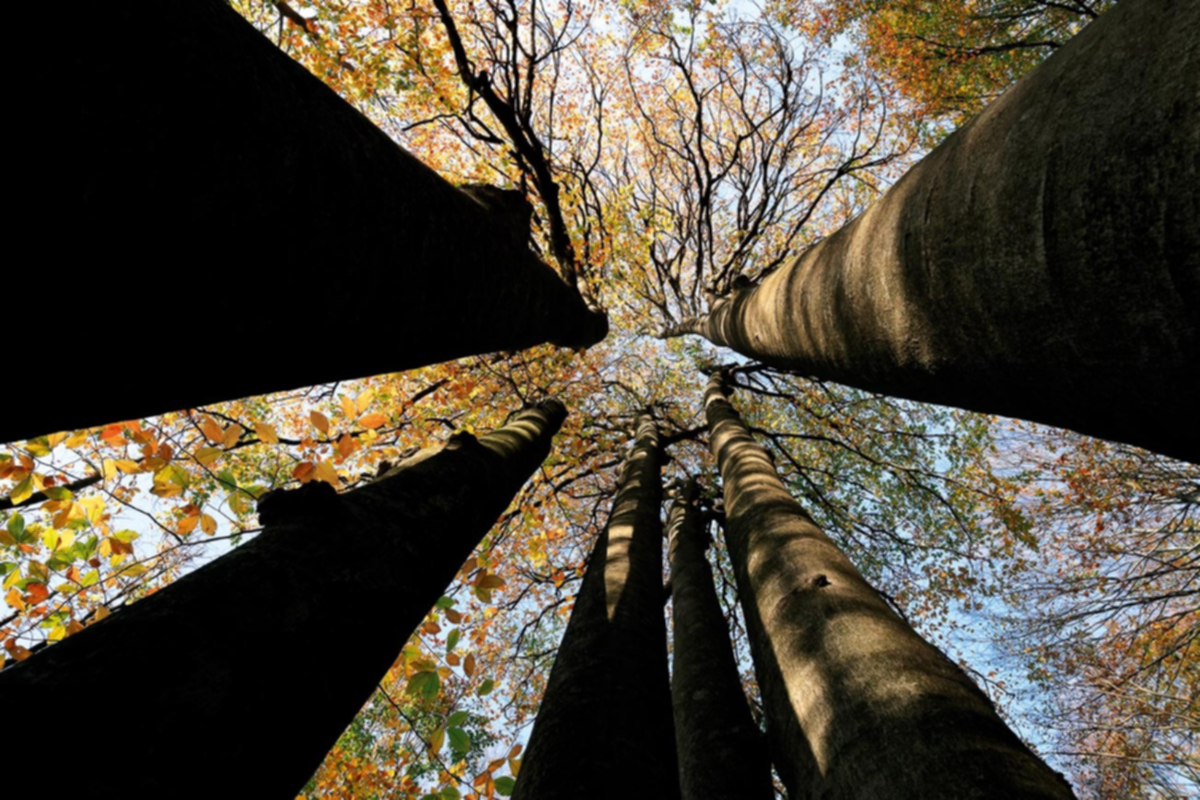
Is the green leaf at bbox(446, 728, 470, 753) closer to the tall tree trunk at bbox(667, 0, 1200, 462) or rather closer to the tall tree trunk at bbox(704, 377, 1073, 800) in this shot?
the tall tree trunk at bbox(704, 377, 1073, 800)

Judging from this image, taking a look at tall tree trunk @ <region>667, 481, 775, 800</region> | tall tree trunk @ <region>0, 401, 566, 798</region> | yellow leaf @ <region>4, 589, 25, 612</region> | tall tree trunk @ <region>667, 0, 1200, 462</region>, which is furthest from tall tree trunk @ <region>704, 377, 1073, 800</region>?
yellow leaf @ <region>4, 589, 25, 612</region>

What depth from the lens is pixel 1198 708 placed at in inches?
297

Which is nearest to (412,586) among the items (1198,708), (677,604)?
(677,604)

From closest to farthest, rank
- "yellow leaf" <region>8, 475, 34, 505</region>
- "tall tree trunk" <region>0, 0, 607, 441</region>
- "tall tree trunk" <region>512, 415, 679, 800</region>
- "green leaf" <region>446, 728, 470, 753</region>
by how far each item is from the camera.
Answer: "tall tree trunk" <region>0, 0, 607, 441</region> → "tall tree trunk" <region>512, 415, 679, 800</region> → "green leaf" <region>446, 728, 470, 753</region> → "yellow leaf" <region>8, 475, 34, 505</region>

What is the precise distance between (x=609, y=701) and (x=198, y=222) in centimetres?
187

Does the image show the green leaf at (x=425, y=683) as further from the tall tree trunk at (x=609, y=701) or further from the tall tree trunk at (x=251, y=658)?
the tall tree trunk at (x=251, y=658)

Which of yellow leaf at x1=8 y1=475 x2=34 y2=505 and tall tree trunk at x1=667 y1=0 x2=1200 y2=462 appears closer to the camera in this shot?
tall tree trunk at x1=667 y1=0 x2=1200 y2=462

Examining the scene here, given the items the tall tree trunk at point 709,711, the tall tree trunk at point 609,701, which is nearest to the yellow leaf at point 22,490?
the tall tree trunk at point 609,701

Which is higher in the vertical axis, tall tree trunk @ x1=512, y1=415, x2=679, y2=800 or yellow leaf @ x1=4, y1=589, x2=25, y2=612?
yellow leaf @ x1=4, y1=589, x2=25, y2=612

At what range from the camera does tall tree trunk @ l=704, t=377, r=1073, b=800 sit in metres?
1.00

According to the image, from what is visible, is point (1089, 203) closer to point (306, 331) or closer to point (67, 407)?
point (306, 331)

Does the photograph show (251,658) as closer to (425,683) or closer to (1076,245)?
(1076,245)

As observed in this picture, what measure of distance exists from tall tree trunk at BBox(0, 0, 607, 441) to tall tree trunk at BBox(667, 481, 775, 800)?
74.6 inches

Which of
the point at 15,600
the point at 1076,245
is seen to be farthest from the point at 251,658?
the point at 15,600
